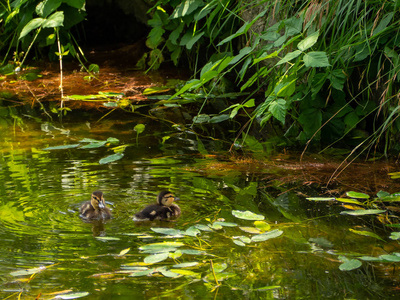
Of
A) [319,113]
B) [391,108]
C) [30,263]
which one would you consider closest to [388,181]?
[391,108]

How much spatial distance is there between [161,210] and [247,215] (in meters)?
0.54

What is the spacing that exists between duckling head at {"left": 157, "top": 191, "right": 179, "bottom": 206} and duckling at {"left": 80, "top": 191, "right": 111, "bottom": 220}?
0.34m

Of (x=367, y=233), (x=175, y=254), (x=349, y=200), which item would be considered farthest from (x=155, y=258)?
(x=349, y=200)

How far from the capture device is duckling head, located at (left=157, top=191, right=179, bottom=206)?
4275 mm

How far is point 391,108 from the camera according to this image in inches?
205

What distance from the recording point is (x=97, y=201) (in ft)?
13.8

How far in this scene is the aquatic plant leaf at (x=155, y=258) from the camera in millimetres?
3294

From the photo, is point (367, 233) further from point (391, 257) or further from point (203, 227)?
point (203, 227)

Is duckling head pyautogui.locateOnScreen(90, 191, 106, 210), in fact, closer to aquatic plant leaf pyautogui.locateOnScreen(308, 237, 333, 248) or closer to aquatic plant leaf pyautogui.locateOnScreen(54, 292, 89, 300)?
aquatic plant leaf pyautogui.locateOnScreen(54, 292, 89, 300)

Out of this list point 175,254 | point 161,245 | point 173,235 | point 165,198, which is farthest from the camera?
point 165,198

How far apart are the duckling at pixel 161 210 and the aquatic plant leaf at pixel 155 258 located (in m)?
0.75

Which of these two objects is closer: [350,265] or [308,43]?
[350,265]

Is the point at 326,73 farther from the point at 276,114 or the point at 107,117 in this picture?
the point at 107,117

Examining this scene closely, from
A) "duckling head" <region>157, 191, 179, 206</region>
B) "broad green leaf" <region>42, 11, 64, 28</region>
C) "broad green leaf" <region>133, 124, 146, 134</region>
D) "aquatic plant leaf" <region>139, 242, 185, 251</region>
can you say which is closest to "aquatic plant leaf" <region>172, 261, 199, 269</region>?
"aquatic plant leaf" <region>139, 242, 185, 251</region>
